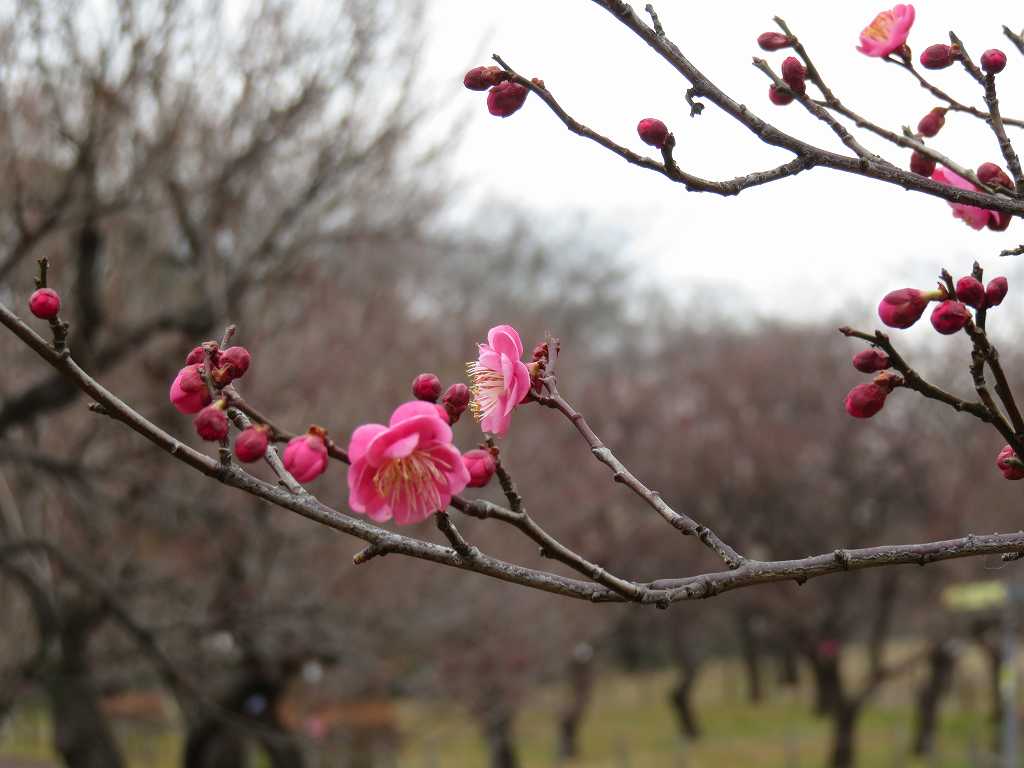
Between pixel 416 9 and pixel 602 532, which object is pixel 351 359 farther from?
pixel 602 532

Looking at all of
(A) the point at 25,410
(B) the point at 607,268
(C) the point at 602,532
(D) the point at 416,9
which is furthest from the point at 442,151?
(B) the point at 607,268

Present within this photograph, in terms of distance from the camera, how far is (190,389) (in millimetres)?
1235

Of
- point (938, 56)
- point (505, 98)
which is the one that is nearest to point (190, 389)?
point (505, 98)

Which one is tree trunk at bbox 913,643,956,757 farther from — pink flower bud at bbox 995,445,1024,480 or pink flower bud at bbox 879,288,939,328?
pink flower bud at bbox 879,288,939,328

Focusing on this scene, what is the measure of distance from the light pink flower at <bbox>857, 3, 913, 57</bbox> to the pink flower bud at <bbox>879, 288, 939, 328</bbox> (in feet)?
1.41

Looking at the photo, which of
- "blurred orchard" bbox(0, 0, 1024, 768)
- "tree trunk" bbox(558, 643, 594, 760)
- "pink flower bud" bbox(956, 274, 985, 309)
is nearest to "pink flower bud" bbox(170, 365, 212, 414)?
"blurred orchard" bbox(0, 0, 1024, 768)

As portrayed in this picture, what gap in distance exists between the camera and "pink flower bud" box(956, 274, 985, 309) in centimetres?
132

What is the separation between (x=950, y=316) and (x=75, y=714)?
7.23 metres

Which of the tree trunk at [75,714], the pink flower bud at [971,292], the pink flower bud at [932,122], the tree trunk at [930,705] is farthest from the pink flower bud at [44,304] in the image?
the tree trunk at [930,705]

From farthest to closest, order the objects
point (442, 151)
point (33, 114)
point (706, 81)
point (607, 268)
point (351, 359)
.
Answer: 1. point (607, 268)
2. point (351, 359)
3. point (442, 151)
4. point (33, 114)
5. point (706, 81)

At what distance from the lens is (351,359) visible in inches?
341

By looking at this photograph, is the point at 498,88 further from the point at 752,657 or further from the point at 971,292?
the point at 752,657

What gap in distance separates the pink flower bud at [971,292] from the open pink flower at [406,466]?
2.15ft

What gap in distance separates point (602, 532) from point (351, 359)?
10.2 meters
